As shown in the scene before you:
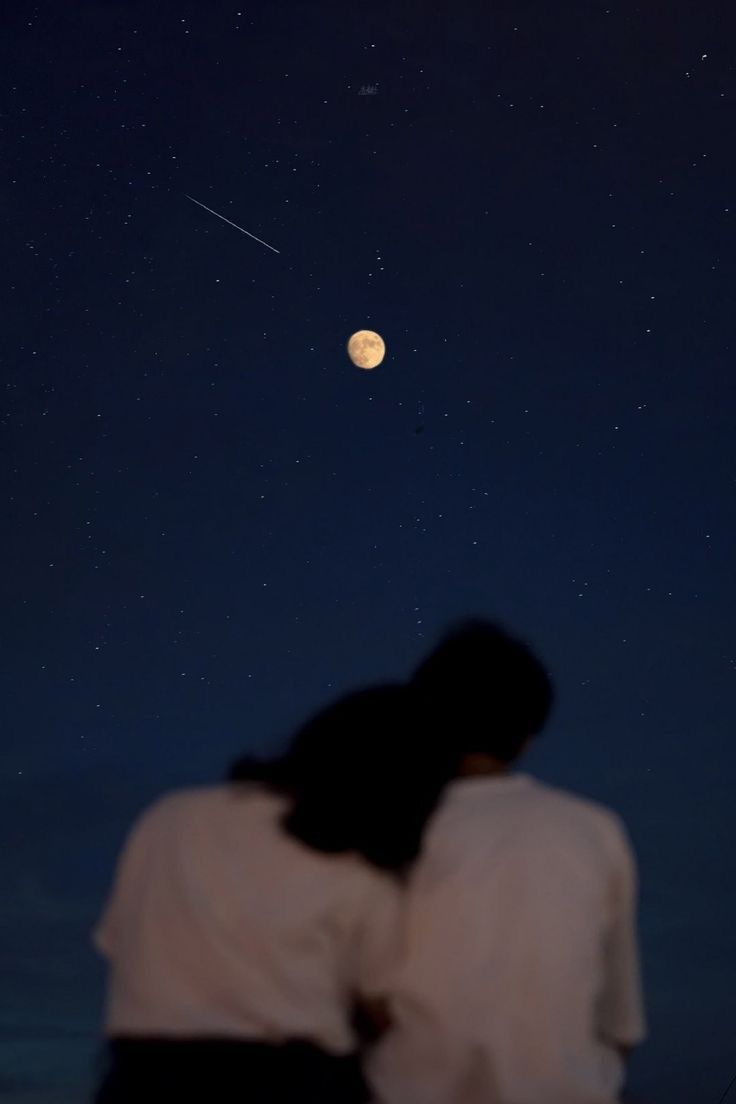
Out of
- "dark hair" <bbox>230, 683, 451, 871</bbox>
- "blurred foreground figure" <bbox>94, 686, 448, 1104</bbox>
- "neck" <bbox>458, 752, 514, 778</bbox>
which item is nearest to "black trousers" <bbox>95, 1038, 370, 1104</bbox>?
"blurred foreground figure" <bbox>94, 686, 448, 1104</bbox>

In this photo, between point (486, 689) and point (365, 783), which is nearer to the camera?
point (365, 783)

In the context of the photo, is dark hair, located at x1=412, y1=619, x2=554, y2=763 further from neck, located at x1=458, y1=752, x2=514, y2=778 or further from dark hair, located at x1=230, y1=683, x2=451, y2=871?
dark hair, located at x1=230, y1=683, x2=451, y2=871

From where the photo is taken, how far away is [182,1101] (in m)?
2.62

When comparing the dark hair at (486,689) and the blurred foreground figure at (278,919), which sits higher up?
the dark hair at (486,689)

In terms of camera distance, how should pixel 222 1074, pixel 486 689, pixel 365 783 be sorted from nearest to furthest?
pixel 222 1074, pixel 365 783, pixel 486 689

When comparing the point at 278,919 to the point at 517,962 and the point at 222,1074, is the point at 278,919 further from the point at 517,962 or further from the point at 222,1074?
the point at 517,962

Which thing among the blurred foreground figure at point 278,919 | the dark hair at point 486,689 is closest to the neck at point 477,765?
the dark hair at point 486,689

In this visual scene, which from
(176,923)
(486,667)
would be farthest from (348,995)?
(486,667)

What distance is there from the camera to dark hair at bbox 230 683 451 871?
280cm

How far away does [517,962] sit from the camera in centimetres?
268

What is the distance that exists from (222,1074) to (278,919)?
28cm

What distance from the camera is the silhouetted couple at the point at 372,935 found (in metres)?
2.67

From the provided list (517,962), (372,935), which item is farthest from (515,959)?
(372,935)

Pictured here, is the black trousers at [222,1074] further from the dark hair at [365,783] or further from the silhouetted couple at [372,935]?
the dark hair at [365,783]
